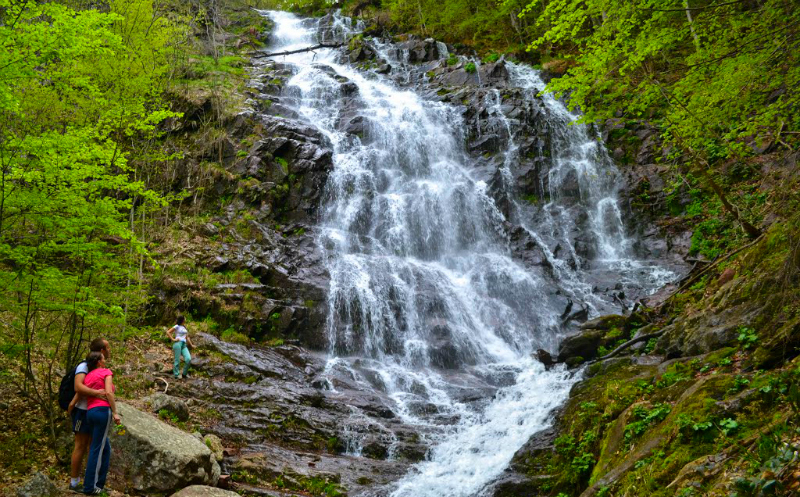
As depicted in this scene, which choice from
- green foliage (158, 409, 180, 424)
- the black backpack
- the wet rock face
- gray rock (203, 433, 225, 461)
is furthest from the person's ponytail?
green foliage (158, 409, 180, 424)

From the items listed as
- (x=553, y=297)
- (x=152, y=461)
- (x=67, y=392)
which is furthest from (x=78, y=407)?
(x=553, y=297)

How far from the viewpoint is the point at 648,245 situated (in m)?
17.2

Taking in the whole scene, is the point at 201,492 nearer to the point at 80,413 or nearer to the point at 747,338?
the point at 80,413

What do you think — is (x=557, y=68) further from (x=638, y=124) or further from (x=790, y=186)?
(x=790, y=186)

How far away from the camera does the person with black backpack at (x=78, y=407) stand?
554 cm

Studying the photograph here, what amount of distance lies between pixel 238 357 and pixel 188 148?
11.6 m

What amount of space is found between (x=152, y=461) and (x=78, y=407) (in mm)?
1410

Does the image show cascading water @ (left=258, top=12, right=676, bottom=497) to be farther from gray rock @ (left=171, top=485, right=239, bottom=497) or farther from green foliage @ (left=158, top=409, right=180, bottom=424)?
green foliage @ (left=158, top=409, right=180, bottom=424)

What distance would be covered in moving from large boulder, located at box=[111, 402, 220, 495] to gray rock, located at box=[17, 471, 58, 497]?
3.64 ft

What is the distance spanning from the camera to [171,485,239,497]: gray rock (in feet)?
20.6

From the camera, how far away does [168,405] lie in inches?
346

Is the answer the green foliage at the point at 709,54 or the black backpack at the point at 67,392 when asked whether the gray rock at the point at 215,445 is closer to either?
the black backpack at the point at 67,392

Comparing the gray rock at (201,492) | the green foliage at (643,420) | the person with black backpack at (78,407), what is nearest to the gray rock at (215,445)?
the gray rock at (201,492)

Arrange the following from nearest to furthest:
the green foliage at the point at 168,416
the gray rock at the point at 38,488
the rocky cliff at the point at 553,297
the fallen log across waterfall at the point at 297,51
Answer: the rocky cliff at the point at 553,297, the gray rock at the point at 38,488, the green foliage at the point at 168,416, the fallen log across waterfall at the point at 297,51
